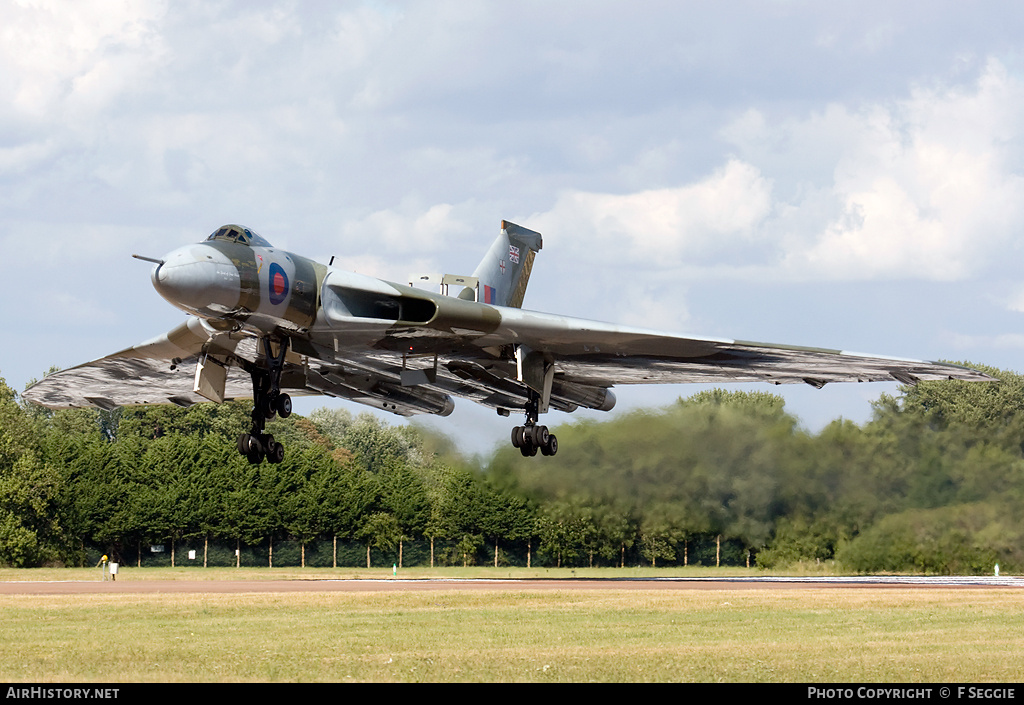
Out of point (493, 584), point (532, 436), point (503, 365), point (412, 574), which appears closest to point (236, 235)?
point (503, 365)

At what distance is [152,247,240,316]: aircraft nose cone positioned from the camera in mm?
18297

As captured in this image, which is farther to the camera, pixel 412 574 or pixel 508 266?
pixel 412 574

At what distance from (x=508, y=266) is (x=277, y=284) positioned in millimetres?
9497

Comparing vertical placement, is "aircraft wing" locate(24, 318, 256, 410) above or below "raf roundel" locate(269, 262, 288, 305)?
below

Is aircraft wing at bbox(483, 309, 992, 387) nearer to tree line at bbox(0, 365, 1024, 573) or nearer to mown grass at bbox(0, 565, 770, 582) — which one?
tree line at bbox(0, 365, 1024, 573)

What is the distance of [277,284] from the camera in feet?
65.1

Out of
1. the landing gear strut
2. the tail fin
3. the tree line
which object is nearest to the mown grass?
the tree line

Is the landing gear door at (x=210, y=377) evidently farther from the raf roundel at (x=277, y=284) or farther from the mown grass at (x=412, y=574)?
the mown grass at (x=412, y=574)

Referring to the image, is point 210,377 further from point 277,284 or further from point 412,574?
point 412,574

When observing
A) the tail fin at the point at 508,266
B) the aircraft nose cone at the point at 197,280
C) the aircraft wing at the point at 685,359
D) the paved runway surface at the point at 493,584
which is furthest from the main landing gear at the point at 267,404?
the paved runway surface at the point at 493,584

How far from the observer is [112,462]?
72000mm

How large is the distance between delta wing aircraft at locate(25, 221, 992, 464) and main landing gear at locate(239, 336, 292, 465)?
0.08 ft

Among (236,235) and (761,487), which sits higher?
(236,235)

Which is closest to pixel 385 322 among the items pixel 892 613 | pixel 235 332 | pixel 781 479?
pixel 235 332
